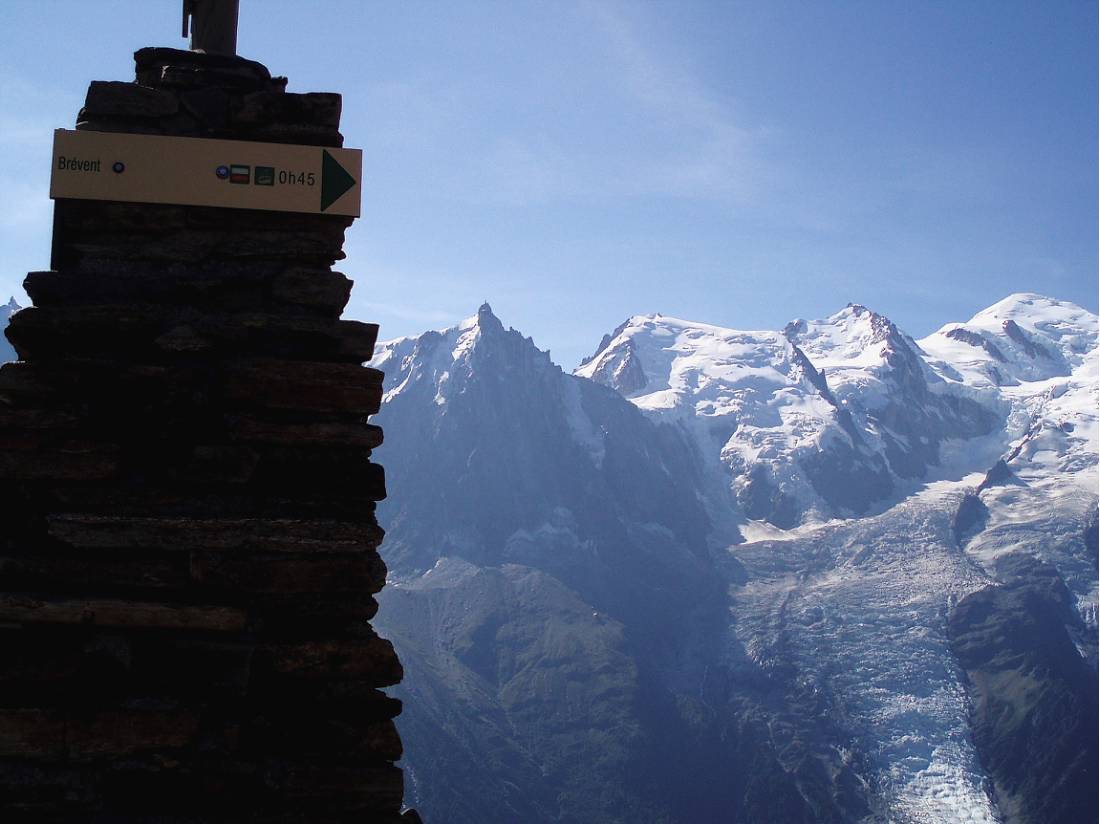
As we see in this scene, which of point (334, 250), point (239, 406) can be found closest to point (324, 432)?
point (239, 406)

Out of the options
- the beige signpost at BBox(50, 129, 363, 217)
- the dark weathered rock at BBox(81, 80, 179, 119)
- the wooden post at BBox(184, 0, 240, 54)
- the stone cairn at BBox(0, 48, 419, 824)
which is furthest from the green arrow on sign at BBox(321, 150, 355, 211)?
the wooden post at BBox(184, 0, 240, 54)

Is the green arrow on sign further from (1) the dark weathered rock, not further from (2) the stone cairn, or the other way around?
(1) the dark weathered rock

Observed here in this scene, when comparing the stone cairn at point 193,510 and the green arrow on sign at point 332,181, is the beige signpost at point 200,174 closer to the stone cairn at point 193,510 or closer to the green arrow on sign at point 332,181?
the green arrow on sign at point 332,181

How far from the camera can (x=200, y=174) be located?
10477 millimetres

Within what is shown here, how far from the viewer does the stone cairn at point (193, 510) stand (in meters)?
9.09

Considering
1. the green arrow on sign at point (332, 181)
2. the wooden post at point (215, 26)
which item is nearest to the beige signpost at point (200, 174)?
the green arrow on sign at point (332, 181)

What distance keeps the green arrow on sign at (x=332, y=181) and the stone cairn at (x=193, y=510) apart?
0.19 meters

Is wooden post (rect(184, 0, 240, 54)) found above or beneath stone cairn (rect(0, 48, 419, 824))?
above

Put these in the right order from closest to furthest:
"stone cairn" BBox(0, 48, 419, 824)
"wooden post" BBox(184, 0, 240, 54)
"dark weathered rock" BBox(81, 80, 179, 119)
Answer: "stone cairn" BBox(0, 48, 419, 824)
"dark weathered rock" BBox(81, 80, 179, 119)
"wooden post" BBox(184, 0, 240, 54)

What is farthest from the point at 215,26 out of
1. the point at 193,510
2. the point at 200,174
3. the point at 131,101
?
the point at 193,510

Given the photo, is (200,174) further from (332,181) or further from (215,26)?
(215,26)

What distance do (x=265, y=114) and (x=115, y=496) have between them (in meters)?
3.34

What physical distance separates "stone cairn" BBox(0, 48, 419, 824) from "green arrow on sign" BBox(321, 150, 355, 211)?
19 cm

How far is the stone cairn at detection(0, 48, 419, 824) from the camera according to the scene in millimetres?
9086
